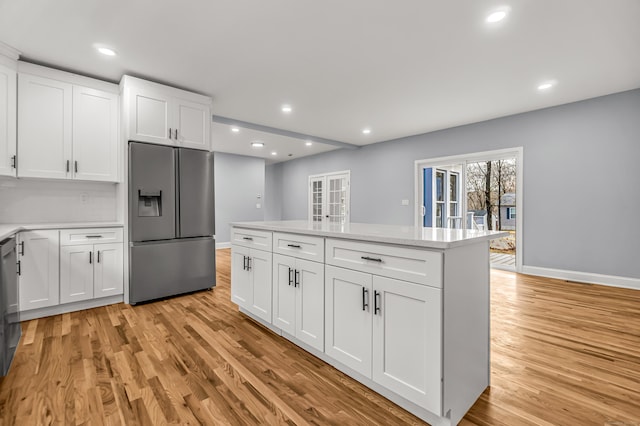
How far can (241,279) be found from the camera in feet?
9.31

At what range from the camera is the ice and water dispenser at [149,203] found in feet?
10.8

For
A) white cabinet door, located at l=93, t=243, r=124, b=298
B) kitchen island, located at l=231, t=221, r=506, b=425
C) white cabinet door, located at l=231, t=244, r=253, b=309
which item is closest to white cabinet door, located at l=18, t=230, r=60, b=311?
white cabinet door, located at l=93, t=243, r=124, b=298

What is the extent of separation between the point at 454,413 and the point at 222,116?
4944mm

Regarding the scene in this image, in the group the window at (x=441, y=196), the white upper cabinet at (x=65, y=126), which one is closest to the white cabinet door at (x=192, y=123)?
the white upper cabinet at (x=65, y=126)

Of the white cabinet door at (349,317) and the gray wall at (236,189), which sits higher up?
the gray wall at (236,189)

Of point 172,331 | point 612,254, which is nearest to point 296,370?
point 172,331

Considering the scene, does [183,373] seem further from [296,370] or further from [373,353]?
[373,353]

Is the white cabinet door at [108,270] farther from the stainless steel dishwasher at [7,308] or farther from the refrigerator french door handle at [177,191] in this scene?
the stainless steel dishwasher at [7,308]

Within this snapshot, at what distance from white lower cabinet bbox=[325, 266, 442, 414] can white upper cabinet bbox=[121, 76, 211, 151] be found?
107 inches

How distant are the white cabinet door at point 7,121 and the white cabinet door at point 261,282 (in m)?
2.49

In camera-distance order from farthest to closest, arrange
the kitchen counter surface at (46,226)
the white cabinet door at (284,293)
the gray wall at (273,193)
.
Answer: the gray wall at (273,193) < the kitchen counter surface at (46,226) < the white cabinet door at (284,293)

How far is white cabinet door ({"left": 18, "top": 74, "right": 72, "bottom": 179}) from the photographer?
9.61 feet

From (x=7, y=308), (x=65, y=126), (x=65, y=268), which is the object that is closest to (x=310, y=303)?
(x=7, y=308)

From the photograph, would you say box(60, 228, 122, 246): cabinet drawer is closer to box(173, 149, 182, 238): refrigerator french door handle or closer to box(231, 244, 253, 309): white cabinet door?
box(173, 149, 182, 238): refrigerator french door handle
